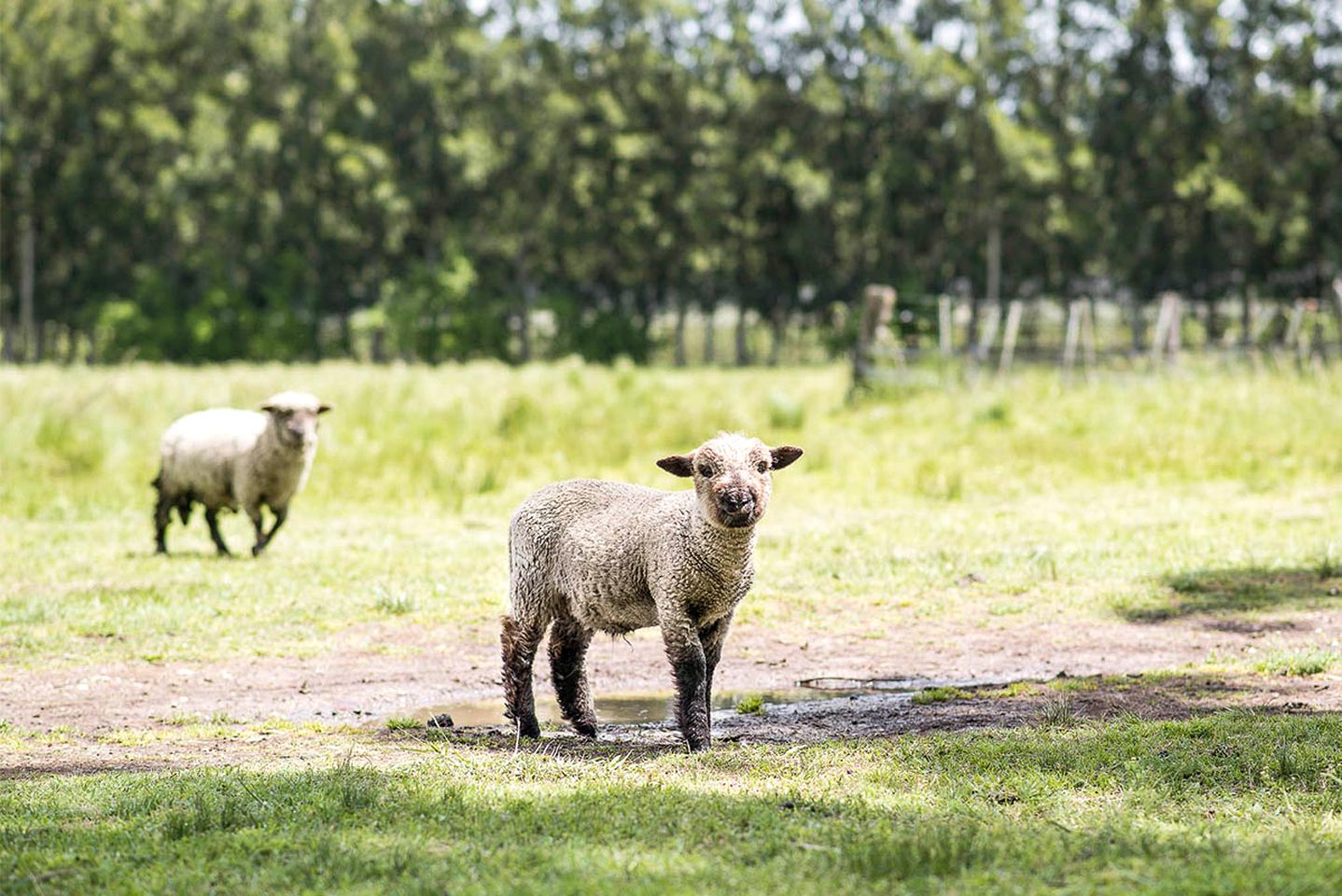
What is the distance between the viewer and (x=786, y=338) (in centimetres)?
6744

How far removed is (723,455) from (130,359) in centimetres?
4961

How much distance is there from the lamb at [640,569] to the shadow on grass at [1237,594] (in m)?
4.67

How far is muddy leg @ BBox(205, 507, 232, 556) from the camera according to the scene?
597 inches

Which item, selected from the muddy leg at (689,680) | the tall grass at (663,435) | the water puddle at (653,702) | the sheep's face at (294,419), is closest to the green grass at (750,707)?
the water puddle at (653,702)

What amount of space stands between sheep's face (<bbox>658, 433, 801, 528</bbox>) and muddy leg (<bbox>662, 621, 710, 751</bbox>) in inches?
24.4

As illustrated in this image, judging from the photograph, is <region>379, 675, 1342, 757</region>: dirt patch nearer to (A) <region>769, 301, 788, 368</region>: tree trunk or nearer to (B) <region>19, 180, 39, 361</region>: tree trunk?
(A) <region>769, 301, 788, 368</region>: tree trunk

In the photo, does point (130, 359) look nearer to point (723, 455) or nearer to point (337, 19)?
point (337, 19)

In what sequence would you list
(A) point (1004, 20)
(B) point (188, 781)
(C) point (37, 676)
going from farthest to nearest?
(A) point (1004, 20)
(C) point (37, 676)
(B) point (188, 781)

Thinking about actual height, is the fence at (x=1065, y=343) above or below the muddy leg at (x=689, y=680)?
above

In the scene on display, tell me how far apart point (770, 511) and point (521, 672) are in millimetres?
8640

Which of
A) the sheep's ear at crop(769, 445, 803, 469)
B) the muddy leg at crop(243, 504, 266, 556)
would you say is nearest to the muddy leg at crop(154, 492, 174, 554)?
the muddy leg at crop(243, 504, 266, 556)

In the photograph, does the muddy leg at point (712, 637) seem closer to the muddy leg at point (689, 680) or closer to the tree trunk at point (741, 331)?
the muddy leg at point (689, 680)

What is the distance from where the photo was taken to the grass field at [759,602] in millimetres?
5547

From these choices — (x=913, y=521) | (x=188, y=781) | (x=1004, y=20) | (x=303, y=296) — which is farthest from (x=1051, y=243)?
(x=188, y=781)
